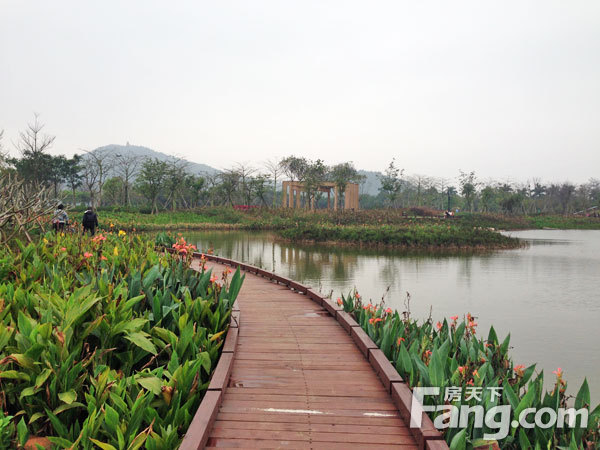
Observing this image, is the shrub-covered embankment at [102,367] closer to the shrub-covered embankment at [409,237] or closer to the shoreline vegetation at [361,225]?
the shoreline vegetation at [361,225]

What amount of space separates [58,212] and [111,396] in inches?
340

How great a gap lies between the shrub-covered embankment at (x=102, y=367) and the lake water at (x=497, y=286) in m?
3.56

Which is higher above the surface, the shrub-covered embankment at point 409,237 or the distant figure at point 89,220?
the distant figure at point 89,220

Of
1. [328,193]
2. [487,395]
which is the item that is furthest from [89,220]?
[328,193]

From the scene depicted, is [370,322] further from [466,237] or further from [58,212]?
[466,237]

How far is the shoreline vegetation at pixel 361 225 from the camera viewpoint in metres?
17.8

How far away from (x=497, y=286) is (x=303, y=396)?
735cm

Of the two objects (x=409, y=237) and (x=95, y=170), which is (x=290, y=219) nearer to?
(x=409, y=237)

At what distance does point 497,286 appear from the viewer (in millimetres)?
9180

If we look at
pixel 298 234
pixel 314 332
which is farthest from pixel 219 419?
pixel 298 234

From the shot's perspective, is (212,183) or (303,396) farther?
(212,183)

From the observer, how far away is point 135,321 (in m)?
3.36

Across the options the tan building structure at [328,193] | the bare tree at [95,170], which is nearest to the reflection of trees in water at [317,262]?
the tan building structure at [328,193]

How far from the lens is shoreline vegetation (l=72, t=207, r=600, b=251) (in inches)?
699
